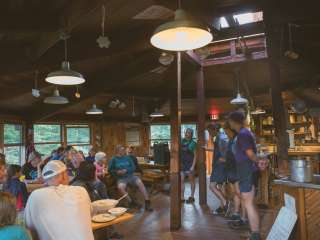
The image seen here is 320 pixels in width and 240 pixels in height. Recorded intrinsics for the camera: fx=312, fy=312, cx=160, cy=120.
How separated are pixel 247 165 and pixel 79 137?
7842mm

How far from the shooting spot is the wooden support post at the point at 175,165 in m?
4.34

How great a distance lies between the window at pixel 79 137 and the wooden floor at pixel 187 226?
5478mm

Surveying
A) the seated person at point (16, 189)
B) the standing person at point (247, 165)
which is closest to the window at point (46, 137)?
the seated person at point (16, 189)

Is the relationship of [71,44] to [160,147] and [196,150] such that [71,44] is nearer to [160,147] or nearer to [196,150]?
[196,150]

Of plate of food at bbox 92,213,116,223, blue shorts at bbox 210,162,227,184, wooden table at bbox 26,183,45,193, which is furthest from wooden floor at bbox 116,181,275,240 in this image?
plate of food at bbox 92,213,116,223

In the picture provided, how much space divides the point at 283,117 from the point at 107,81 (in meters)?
3.50

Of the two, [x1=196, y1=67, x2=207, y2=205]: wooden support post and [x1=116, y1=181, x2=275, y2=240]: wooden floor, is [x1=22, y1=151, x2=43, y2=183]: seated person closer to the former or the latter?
[x1=116, y1=181, x2=275, y2=240]: wooden floor

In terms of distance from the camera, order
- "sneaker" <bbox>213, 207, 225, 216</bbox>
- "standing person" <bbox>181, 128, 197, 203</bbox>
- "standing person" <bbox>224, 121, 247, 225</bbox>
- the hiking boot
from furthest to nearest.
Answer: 1. "standing person" <bbox>181, 128, 197, 203</bbox>
2. the hiking boot
3. "sneaker" <bbox>213, 207, 225, 216</bbox>
4. "standing person" <bbox>224, 121, 247, 225</bbox>

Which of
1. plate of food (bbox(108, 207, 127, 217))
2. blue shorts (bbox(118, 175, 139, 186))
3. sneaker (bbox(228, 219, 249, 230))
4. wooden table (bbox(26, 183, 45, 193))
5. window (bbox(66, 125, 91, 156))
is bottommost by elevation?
sneaker (bbox(228, 219, 249, 230))

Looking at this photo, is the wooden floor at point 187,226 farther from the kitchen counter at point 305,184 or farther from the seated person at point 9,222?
the seated person at point 9,222

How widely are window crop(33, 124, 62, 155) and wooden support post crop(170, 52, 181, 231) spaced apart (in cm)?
597

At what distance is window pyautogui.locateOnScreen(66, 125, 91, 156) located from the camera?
33.3 feet

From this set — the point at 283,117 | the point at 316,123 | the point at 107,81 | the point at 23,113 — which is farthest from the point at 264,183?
the point at 23,113

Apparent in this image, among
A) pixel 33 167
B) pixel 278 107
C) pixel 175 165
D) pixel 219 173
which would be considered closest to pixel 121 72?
pixel 33 167
